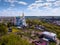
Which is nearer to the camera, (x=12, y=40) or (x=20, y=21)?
(x=12, y=40)

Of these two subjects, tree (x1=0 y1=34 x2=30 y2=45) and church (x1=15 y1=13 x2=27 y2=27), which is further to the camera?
church (x1=15 y1=13 x2=27 y2=27)

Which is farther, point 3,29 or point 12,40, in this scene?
point 3,29

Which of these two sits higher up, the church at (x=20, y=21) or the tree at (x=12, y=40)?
the church at (x=20, y=21)

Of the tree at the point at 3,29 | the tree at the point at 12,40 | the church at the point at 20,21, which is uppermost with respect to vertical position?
the church at the point at 20,21

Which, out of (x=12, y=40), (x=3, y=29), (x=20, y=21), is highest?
(x=20, y=21)

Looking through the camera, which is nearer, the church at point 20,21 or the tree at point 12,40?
the tree at point 12,40

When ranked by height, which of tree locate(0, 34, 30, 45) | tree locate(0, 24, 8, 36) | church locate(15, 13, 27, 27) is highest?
church locate(15, 13, 27, 27)

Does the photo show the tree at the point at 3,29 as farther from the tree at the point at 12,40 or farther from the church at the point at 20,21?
the church at the point at 20,21

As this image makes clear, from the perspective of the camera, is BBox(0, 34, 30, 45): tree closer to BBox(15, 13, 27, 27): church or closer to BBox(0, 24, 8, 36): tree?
BBox(0, 24, 8, 36): tree

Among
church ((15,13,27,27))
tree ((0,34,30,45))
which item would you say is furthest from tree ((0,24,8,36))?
church ((15,13,27,27))

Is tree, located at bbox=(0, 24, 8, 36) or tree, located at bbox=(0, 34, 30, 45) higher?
tree, located at bbox=(0, 24, 8, 36)

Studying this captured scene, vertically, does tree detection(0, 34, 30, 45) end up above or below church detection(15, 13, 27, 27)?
below

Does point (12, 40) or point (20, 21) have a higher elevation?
point (20, 21)

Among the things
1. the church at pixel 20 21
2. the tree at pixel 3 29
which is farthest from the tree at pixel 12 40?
the church at pixel 20 21
